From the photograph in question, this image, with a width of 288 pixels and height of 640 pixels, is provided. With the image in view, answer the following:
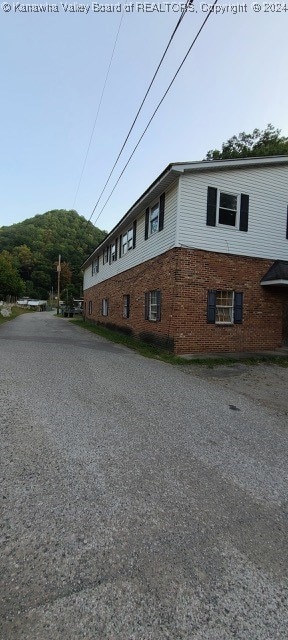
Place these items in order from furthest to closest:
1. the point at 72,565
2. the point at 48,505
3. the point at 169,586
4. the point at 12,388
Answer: the point at 12,388 → the point at 48,505 → the point at 72,565 → the point at 169,586

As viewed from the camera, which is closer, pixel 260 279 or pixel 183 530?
pixel 183 530

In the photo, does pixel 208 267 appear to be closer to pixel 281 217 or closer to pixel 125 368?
pixel 281 217

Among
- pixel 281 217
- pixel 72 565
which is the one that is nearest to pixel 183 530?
pixel 72 565

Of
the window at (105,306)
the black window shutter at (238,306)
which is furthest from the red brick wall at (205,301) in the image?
the window at (105,306)

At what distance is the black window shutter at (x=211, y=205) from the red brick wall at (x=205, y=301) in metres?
1.00

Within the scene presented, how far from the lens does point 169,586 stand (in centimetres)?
176

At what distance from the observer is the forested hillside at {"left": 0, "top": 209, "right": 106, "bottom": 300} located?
36.0 m

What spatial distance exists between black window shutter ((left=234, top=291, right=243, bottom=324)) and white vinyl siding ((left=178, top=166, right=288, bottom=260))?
54.4 inches

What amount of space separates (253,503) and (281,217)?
10762mm

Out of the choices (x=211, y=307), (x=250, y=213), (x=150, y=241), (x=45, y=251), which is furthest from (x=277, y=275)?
(x=45, y=251)

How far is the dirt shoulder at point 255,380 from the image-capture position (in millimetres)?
5547

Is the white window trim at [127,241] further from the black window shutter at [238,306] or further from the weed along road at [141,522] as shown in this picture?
the weed along road at [141,522]

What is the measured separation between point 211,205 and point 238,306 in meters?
3.36

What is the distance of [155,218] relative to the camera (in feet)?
38.0
